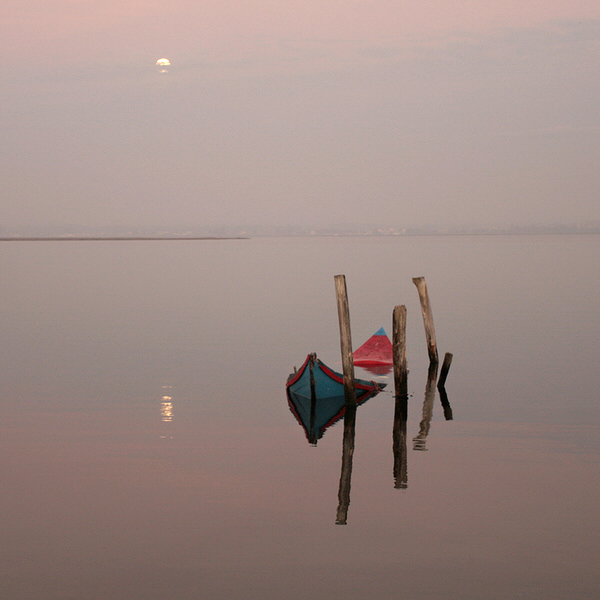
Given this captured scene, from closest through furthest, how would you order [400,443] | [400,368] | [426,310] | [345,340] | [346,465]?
[346,465] < [400,443] < [345,340] < [400,368] < [426,310]

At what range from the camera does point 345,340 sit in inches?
730

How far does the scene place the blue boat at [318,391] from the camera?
20250 millimetres

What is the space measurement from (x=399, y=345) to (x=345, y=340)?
1.75 m

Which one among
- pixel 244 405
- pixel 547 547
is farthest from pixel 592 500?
pixel 244 405

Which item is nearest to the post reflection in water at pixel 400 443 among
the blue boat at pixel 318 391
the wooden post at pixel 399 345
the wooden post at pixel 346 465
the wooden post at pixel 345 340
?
the wooden post at pixel 399 345

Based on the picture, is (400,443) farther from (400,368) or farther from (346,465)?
(400,368)

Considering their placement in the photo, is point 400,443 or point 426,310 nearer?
point 400,443

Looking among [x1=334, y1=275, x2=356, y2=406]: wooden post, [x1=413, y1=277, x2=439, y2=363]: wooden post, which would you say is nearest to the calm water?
[x1=334, y1=275, x2=356, y2=406]: wooden post

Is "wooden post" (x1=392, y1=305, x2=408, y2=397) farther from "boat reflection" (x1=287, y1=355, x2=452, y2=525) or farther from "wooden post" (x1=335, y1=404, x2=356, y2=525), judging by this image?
"wooden post" (x1=335, y1=404, x2=356, y2=525)

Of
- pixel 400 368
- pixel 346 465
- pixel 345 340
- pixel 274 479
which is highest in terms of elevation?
pixel 345 340

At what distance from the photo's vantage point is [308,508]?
12.7 meters

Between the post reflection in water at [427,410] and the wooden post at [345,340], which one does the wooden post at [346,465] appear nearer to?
the wooden post at [345,340]

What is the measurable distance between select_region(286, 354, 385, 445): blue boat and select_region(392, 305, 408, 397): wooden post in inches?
63.7

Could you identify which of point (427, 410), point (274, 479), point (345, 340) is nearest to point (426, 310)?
point (427, 410)
